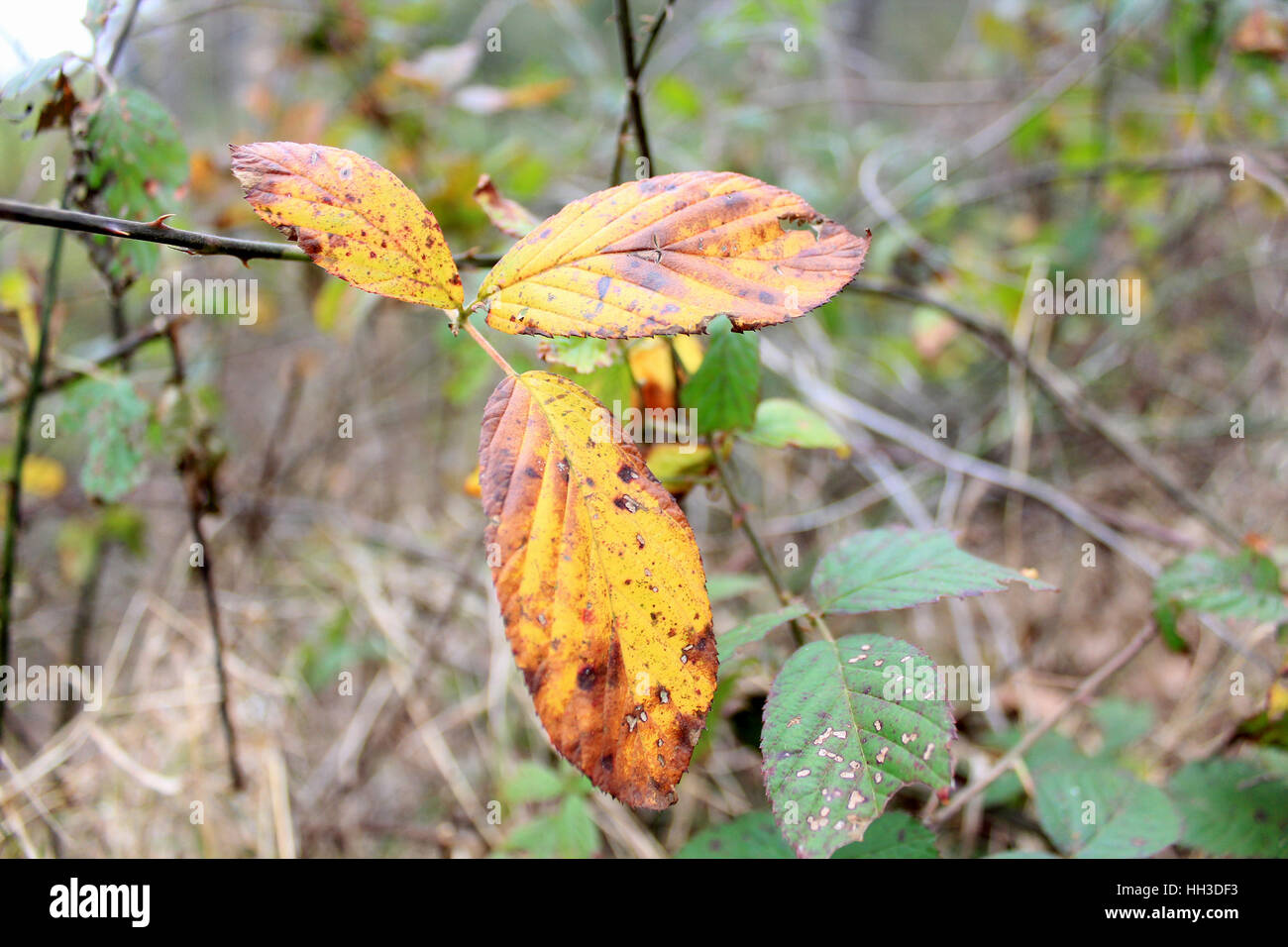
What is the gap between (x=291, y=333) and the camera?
2.96 meters

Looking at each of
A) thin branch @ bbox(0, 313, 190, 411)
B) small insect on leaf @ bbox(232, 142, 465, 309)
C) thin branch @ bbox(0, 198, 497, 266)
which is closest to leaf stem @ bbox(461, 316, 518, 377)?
small insect on leaf @ bbox(232, 142, 465, 309)

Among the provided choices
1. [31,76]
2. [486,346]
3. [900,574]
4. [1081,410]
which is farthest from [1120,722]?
[31,76]

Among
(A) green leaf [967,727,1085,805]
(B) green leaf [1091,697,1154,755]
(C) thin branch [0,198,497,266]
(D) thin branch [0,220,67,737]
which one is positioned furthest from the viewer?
(B) green leaf [1091,697,1154,755]

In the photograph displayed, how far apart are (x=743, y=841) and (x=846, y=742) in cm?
32

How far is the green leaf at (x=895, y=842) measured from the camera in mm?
775

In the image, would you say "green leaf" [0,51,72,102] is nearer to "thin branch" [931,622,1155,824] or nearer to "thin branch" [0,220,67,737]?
"thin branch" [0,220,67,737]

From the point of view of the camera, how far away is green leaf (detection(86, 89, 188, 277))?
91 centimetres

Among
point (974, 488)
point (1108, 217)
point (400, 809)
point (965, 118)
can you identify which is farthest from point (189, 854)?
point (965, 118)

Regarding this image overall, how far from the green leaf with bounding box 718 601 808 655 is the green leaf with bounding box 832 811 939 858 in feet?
0.85

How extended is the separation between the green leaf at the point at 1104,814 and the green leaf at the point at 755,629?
0.52 metres
